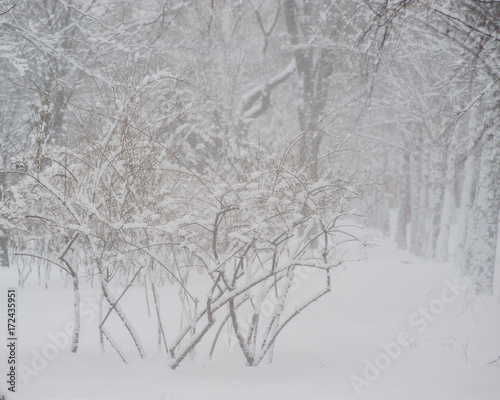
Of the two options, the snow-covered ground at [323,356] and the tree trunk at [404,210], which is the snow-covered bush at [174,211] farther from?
the tree trunk at [404,210]

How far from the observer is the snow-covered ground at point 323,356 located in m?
3.89

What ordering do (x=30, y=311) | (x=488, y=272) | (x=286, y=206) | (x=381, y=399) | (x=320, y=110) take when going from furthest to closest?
(x=320, y=110), (x=488, y=272), (x=30, y=311), (x=286, y=206), (x=381, y=399)

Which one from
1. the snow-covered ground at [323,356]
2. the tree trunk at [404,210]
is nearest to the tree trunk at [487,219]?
the snow-covered ground at [323,356]

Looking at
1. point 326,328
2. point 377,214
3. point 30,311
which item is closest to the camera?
point 326,328

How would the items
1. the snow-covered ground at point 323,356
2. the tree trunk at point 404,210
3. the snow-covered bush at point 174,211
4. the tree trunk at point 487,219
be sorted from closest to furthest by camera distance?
1. the snow-covered ground at point 323,356
2. the snow-covered bush at point 174,211
3. the tree trunk at point 487,219
4. the tree trunk at point 404,210

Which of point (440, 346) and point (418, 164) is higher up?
point (418, 164)

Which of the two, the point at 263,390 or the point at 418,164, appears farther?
the point at 418,164

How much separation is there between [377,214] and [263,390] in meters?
23.8

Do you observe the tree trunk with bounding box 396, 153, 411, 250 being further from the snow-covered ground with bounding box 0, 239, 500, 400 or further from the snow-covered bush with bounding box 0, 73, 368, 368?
the snow-covered bush with bounding box 0, 73, 368, 368

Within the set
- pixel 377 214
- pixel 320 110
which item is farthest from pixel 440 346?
pixel 377 214

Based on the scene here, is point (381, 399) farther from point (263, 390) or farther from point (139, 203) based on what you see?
point (139, 203)

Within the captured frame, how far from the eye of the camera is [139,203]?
180 inches

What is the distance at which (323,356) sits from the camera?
17.4ft

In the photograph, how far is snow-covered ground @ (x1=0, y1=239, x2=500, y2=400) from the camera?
153 inches
